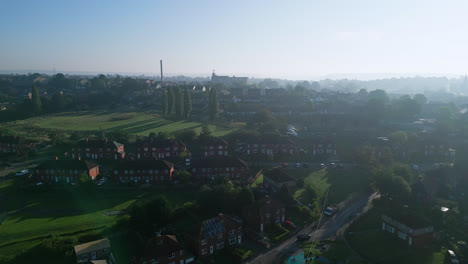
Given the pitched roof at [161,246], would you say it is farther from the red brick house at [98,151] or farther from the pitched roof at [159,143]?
the red brick house at [98,151]

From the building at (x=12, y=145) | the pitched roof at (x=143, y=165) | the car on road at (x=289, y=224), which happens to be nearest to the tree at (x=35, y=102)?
the building at (x=12, y=145)

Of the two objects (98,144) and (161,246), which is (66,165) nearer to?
(98,144)

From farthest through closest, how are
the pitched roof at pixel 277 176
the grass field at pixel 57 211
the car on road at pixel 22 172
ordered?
the car on road at pixel 22 172 < the pitched roof at pixel 277 176 < the grass field at pixel 57 211

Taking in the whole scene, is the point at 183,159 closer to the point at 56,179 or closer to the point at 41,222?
the point at 56,179

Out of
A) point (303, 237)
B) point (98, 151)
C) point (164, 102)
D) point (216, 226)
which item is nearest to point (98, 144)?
point (98, 151)

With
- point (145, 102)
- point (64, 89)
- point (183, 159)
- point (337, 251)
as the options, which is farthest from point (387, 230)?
point (64, 89)

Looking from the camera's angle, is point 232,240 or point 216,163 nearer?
point 232,240
